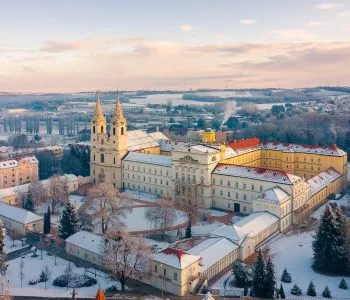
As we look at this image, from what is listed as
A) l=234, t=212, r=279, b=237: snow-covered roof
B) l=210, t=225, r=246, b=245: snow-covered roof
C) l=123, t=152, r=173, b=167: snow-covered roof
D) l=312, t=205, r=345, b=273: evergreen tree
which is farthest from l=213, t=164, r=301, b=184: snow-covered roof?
l=312, t=205, r=345, b=273: evergreen tree

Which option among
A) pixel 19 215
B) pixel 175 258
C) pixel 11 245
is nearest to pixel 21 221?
pixel 19 215

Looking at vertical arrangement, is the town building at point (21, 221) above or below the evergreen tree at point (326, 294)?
above

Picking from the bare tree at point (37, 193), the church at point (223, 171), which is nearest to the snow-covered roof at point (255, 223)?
the church at point (223, 171)

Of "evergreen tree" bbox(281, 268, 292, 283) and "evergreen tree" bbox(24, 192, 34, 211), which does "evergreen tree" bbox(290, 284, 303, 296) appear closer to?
"evergreen tree" bbox(281, 268, 292, 283)

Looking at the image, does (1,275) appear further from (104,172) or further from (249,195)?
(104,172)

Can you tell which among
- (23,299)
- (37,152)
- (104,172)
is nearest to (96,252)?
(23,299)

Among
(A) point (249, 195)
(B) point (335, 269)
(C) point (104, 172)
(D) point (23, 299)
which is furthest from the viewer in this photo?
(C) point (104, 172)

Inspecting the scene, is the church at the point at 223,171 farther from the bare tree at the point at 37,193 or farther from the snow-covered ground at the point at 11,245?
the snow-covered ground at the point at 11,245
